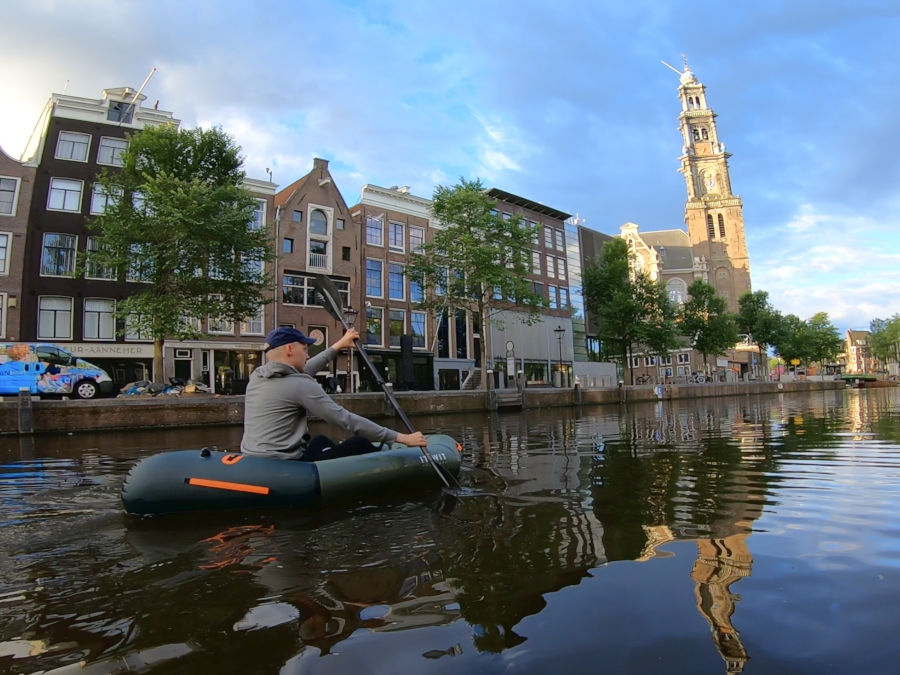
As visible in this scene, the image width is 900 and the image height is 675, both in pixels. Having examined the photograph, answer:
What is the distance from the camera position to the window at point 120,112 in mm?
27812

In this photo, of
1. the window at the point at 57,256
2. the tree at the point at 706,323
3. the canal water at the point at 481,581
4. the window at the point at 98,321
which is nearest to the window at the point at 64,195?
the window at the point at 57,256

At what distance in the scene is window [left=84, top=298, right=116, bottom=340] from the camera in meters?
25.6

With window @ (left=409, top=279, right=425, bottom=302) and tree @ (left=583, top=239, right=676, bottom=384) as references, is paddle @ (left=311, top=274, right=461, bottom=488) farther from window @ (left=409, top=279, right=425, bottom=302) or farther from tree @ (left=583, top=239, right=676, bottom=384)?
tree @ (left=583, top=239, right=676, bottom=384)

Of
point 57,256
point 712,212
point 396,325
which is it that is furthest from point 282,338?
point 712,212

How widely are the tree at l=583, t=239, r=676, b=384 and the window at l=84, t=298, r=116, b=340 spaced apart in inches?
1248

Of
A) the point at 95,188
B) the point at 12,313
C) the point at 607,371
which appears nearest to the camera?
the point at 12,313

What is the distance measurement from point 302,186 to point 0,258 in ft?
48.4

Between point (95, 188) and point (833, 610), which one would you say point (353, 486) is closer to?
point (833, 610)

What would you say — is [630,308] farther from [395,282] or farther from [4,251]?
[4,251]

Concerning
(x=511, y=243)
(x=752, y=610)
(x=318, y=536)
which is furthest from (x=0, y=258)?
(x=752, y=610)

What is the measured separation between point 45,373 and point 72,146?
49.4 ft

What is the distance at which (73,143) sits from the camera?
88.1 feet

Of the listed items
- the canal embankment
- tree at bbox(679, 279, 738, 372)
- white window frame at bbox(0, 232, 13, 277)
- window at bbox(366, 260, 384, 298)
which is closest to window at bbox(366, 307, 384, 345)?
window at bbox(366, 260, 384, 298)

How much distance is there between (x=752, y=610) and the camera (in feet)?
8.04
